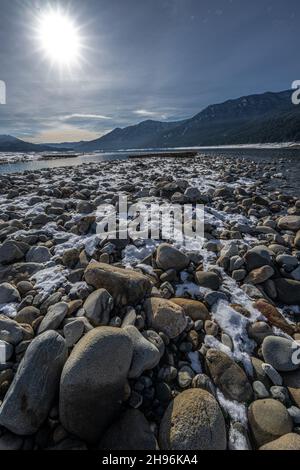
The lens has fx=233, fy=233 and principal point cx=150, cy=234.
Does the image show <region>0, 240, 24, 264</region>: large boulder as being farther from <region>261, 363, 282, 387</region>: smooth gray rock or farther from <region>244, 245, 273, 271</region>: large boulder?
<region>261, 363, 282, 387</region>: smooth gray rock

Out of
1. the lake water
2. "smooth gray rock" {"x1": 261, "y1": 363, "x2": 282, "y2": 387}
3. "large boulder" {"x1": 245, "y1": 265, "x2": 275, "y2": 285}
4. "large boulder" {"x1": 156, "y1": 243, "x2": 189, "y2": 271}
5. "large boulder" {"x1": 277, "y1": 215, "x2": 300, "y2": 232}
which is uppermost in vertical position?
the lake water

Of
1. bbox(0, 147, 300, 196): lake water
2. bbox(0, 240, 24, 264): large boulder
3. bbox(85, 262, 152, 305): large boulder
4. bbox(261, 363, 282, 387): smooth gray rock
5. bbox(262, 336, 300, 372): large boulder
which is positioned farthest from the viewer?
bbox(0, 147, 300, 196): lake water

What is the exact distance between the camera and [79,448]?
1.81 meters

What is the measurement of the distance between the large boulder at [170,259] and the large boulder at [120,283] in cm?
82

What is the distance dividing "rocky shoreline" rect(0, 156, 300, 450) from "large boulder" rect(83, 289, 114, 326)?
0.05ft

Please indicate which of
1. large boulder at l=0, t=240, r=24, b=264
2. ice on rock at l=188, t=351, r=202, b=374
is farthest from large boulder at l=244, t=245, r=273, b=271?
large boulder at l=0, t=240, r=24, b=264

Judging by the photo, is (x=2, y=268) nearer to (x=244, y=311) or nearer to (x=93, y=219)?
(x=93, y=219)

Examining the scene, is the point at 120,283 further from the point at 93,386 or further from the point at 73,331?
the point at 93,386

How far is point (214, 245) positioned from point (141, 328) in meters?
2.71

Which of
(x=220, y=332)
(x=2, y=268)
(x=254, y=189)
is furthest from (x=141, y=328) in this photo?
(x=254, y=189)

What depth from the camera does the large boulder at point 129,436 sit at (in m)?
1.81

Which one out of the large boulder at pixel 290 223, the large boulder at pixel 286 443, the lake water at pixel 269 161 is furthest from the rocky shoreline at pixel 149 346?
the lake water at pixel 269 161

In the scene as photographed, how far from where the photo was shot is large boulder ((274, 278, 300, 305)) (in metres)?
3.52

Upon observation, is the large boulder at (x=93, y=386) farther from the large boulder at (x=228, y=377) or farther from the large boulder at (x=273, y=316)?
the large boulder at (x=273, y=316)
